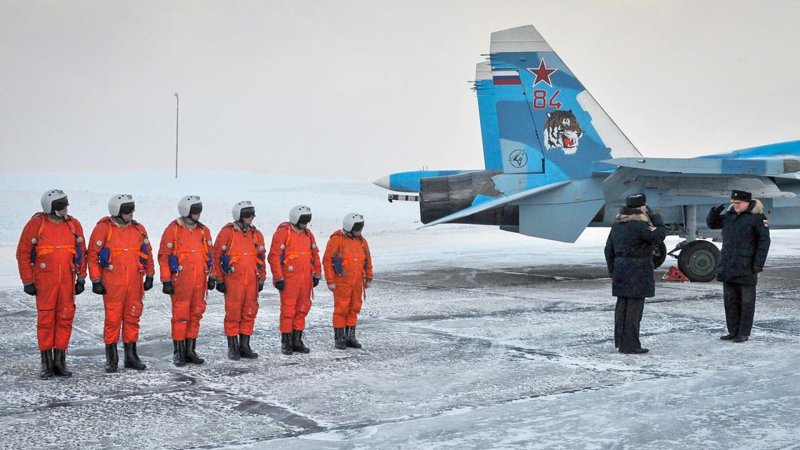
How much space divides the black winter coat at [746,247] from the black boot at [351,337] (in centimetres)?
376

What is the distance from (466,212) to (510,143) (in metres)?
1.46

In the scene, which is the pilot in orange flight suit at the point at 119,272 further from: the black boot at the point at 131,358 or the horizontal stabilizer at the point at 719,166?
the horizontal stabilizer at the point at 719,166

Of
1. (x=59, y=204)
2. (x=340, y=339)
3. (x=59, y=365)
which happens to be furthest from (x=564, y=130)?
(x=59, y=365)

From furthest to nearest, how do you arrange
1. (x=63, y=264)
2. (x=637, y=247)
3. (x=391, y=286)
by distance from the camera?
1. (x=391, y=286)
2. (x=637, y=247)
3. (x=63, y=264)

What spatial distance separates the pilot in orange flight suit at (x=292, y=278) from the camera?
8305 mm

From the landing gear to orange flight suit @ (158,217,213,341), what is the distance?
30.7 feet

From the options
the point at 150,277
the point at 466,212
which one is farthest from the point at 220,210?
the point at 150,277

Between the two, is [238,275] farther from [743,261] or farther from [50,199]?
[743,261]

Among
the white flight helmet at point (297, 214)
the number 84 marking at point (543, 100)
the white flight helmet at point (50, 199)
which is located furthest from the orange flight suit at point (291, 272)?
the number 84 marking at point (543, 100)

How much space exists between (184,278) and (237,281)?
53 cm

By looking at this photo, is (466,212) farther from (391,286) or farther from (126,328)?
(126,328)

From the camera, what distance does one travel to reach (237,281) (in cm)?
804

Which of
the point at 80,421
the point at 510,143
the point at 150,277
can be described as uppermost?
the point at 510,143

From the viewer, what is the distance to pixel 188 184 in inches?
2194
